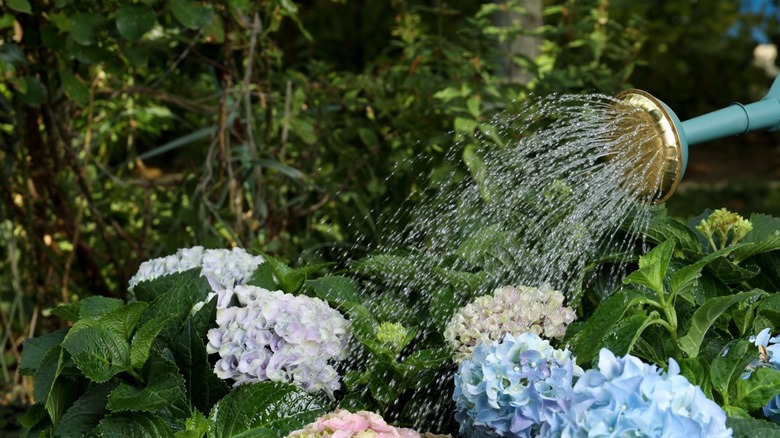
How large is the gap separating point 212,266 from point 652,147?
75 centimetres

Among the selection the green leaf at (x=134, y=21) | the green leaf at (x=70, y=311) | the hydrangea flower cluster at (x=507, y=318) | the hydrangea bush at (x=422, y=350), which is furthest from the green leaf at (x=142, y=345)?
the green leaf at (x=134, y=21)

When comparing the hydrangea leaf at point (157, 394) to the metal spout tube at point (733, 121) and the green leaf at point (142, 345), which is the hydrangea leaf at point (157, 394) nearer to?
the green leaf at point (142, 345)

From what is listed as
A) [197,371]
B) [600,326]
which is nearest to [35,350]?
[197,371]

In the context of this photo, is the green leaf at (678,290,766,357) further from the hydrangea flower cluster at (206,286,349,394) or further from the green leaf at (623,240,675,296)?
the hydrangea flower cluster at (206,286,349,394)

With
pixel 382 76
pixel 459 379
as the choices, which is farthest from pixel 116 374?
pixel 382 76

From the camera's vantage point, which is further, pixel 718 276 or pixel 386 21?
pixel 386 21

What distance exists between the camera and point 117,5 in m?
2.51

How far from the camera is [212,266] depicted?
1.62 metres

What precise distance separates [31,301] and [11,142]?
59 cm

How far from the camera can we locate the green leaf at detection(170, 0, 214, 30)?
7.68ft

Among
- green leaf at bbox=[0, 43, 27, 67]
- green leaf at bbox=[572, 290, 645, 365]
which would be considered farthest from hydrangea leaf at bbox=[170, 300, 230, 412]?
green leaf at bbox=[0, 43, 27, 67]

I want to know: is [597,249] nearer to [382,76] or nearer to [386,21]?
[382,76]

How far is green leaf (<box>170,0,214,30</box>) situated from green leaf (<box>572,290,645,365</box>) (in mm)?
1456

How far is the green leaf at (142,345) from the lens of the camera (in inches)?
52.4
